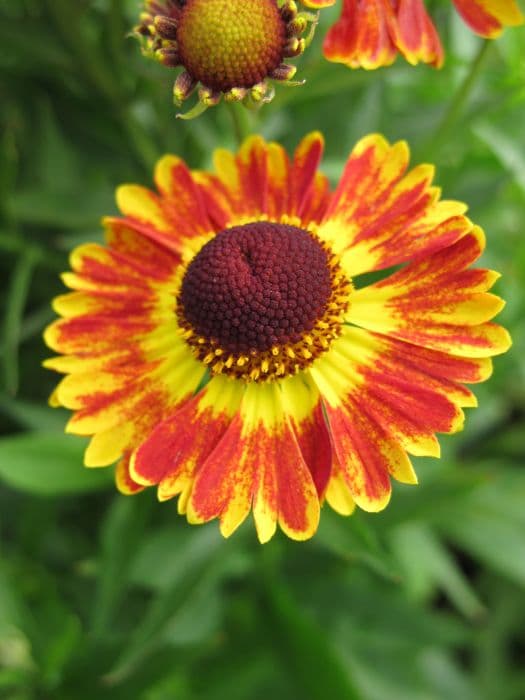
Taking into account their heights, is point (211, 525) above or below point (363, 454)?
below

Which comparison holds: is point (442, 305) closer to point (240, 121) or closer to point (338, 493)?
point (338, 493)

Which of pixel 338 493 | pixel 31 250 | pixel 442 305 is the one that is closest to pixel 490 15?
pixel 442 305

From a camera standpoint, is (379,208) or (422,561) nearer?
(379,208)

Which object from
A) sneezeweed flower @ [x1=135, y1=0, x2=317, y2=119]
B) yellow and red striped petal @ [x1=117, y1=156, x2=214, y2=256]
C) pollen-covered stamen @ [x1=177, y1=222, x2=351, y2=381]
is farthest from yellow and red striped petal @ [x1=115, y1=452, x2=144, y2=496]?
sneezeweed flower @ [x1=135, y1=0, x2=317, y2=119]

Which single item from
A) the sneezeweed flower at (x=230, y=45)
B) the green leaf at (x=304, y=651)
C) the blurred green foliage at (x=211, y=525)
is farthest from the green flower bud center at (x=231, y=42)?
the green leaf at (x=304, y=651)

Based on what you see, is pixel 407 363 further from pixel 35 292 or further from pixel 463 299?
pixel 35 292

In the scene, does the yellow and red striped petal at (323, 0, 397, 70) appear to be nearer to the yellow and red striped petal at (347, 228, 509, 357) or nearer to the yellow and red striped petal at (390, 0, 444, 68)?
the yellow and red striped petal at (390, 0, 444, 68)

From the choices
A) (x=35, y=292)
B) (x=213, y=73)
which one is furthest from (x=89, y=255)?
(x=35, y=292)

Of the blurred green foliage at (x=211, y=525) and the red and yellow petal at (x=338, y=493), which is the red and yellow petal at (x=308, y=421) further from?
the blurred green foliage at (x=211, y=525)
